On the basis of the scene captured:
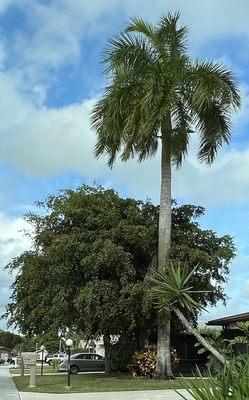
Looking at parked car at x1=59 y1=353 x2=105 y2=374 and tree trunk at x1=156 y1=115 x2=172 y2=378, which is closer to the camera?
tree trunk at x1=156 y1=115 x2=172 y2=378

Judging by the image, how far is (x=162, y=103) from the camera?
925 inches

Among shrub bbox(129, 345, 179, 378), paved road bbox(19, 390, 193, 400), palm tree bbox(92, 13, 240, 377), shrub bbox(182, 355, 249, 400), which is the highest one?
palm tree bbox(92, 13, 240, 377)

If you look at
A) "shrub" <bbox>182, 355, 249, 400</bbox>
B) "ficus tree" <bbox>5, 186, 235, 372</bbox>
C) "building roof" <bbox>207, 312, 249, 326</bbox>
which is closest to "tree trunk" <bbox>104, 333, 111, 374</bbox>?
"ficus tree" <bbox>5, 186, 235, 372</bbox>

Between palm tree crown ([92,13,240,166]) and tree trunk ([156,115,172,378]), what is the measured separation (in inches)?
26.1

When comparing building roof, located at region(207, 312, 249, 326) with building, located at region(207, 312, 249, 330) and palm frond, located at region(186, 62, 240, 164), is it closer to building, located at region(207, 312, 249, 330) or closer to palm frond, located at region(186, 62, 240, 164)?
building, located at region(207, 312, 249, 330)

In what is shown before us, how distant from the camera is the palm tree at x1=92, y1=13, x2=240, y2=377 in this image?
23953mm

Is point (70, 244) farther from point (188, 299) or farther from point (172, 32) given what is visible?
point (188, 299)

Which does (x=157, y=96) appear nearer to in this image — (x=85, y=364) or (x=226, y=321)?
(x=226, y=321)

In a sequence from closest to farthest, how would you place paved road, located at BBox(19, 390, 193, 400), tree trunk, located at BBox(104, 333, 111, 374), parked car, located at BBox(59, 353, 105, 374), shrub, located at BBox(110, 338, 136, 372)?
paved road, located at BBox(19, 390, 193, 400), tree trunk, located at BBox(104, 333, 111, 374), shrub, located at BBox(110, 338, 136, 372), parked car, located at BBox(59, 353, 105, 374)

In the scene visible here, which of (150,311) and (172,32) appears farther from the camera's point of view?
(172,32)

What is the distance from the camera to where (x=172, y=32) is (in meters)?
25.8

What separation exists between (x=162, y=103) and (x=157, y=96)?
364 mm

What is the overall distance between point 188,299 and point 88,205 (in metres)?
21.2

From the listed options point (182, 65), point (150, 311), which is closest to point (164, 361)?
point (150, 311)
